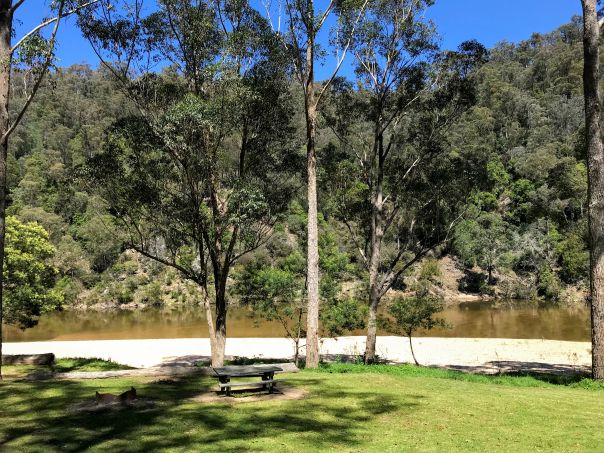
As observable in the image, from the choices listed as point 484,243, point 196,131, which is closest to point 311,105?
point 196,131

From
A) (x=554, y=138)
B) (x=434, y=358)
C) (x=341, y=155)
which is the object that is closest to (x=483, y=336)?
(x=434, y=358)

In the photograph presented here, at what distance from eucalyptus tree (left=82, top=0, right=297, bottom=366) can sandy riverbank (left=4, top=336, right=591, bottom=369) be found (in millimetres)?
7668

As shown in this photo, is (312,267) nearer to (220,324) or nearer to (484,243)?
(220,324)

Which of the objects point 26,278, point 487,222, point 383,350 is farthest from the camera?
point 487,222

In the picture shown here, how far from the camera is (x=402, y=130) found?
18.9 meters

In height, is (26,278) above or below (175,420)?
above

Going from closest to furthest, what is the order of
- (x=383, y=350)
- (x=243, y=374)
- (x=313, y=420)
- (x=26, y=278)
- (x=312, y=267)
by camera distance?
(x=313, y=420), (x=243, y=374), (x=312, y=267), (x=26, y=278), (x=383, y=350)

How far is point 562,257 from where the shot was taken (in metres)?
52.0

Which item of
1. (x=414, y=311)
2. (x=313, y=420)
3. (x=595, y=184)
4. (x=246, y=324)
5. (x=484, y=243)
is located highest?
(x=484, y=243)

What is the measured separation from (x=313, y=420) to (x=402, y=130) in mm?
14392

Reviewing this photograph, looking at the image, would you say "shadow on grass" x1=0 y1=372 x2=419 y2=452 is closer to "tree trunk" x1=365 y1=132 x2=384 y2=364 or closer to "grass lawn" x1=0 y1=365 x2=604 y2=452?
"grass lawn" x1=0 y1=365 x2=604 y2=452

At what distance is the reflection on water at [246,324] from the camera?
1210 inches

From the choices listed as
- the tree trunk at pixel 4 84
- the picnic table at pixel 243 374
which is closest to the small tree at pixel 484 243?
the picnic table at pixel 243 374

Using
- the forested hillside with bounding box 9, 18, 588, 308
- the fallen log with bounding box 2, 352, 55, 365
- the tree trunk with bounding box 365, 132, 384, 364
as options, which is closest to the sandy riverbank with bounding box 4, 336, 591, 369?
the tree trunk with bounding box 365, 132, 384, 364
